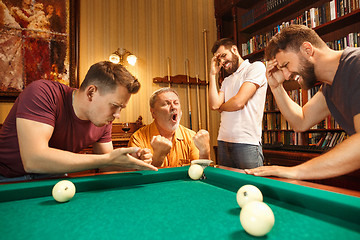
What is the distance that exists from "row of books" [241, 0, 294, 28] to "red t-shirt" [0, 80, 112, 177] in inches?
126

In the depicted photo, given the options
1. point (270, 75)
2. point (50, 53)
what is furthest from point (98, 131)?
point (50, 53)

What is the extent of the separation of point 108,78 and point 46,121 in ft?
1.57

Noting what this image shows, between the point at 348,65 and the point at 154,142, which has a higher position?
the point at 348,65

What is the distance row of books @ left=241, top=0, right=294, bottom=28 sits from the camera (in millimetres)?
3469

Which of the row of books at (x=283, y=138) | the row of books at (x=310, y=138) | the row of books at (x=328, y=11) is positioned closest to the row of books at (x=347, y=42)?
the row of books at (x=328, y=11)

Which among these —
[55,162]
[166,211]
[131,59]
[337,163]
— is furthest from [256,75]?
[131,59]

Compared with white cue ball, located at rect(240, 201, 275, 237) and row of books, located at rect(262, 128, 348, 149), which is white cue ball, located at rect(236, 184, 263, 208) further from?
row of books, located at rect(262, 128, 348, 149)

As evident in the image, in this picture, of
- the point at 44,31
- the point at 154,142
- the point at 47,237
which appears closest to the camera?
the point at 47,237

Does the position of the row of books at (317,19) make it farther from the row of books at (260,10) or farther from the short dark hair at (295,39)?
the short dark hair at (295,39)

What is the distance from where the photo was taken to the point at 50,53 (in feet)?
11.6

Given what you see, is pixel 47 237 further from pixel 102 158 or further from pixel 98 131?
pixel 98 131

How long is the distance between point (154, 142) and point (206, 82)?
3063 mm

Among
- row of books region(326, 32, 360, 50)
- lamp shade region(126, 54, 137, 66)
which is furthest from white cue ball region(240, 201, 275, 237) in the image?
lamp shade region(126, 54, 137, 66)

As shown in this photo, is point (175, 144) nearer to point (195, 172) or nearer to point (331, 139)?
point (195, 172)
